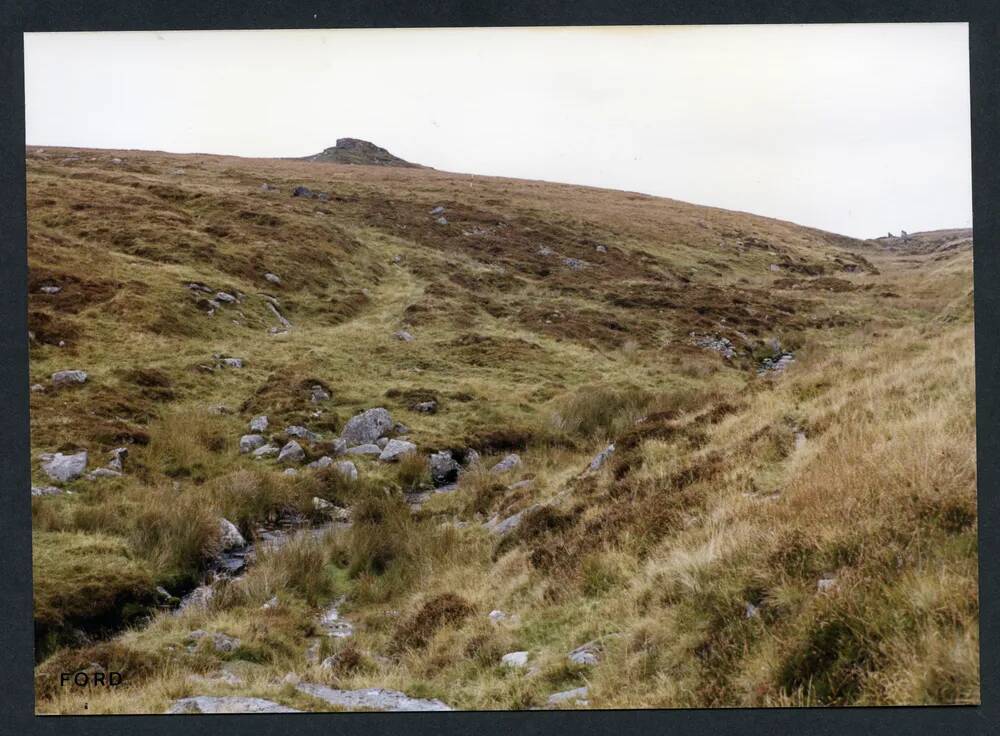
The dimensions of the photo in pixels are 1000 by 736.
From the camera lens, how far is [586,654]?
6512 mm

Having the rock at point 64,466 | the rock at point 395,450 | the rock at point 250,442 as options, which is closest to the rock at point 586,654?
the rock at point 395,450

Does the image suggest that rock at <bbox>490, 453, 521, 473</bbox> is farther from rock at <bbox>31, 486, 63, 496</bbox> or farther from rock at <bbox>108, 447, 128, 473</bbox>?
rock at <bbox>31, 486, 63, 496</bbox>

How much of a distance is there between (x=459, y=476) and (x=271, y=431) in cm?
428

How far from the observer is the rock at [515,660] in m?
6.78

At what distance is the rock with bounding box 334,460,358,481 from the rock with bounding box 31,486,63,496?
458 centimetres

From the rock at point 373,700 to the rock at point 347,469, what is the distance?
222 inches

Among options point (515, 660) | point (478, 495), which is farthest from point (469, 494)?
point (515, 660)

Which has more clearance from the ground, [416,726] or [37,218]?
[37,218]

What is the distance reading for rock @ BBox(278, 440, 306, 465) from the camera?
1299 centimetres

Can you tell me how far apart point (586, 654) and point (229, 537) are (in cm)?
646

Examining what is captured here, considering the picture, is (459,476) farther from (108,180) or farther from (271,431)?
(108,180)

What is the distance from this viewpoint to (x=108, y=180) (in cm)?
3309

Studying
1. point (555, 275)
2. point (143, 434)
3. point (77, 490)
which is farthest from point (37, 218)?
point (555, 275)

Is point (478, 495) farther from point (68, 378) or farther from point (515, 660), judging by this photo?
point (68, 378)
